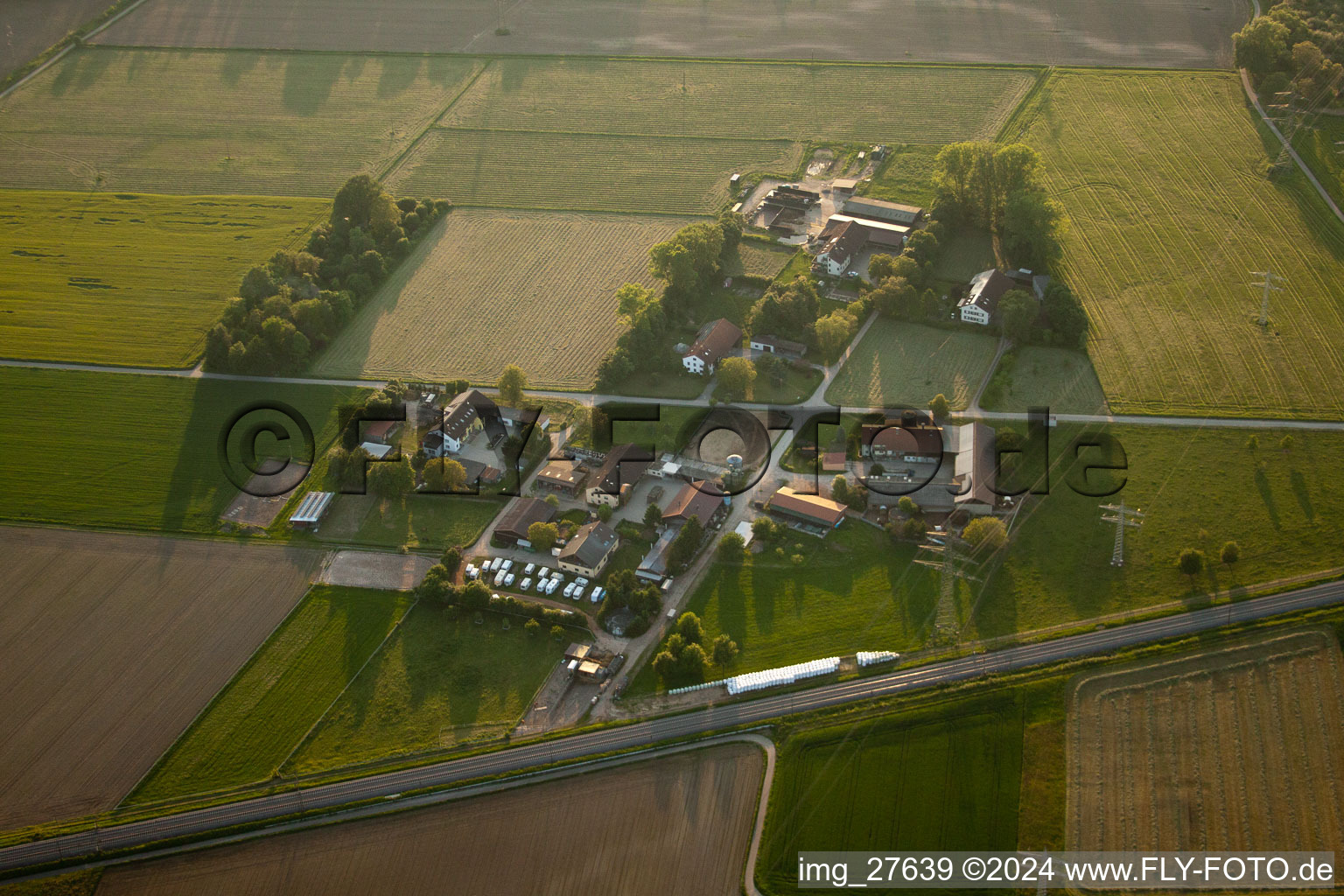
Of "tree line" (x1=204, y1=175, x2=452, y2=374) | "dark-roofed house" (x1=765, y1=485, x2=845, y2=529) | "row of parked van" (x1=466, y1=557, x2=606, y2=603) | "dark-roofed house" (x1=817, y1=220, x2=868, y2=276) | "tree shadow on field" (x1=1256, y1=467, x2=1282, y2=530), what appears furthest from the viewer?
"dark-roofed house" (x1=817, y1=220, x2=868, y2=276)

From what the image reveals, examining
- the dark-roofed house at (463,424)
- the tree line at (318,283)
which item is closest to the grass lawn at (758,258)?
the dark-roofed house at (463,424)

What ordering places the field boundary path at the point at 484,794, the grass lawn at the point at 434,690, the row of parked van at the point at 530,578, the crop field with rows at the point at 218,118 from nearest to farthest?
the field boundary path at the point at 484,794, the grass lawn at the point at 434,690, the row of parked van at the point at 530,578, the crop field with rows at the point at 218,118

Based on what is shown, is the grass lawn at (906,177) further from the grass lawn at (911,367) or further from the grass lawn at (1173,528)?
the grass lawn at (1173,528)

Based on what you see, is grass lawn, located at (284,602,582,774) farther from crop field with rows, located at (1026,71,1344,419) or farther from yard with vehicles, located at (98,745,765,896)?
crop field with rows, located at (1026,71,1344,419)

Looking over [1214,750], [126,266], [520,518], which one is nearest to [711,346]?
[520,518]

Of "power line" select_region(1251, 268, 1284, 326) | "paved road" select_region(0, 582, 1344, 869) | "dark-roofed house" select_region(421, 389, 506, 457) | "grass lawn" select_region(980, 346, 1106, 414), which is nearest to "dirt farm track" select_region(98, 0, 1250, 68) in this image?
"power line" select_region(1251, 268, 1284, 326)

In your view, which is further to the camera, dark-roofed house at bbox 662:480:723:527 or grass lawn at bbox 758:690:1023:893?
dark-roofed house at bbox 662:480:723:527

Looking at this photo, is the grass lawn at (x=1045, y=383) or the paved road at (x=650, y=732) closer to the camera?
the paved road at (x=650, y=732)

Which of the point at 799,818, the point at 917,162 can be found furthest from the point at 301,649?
the point at 917,162
